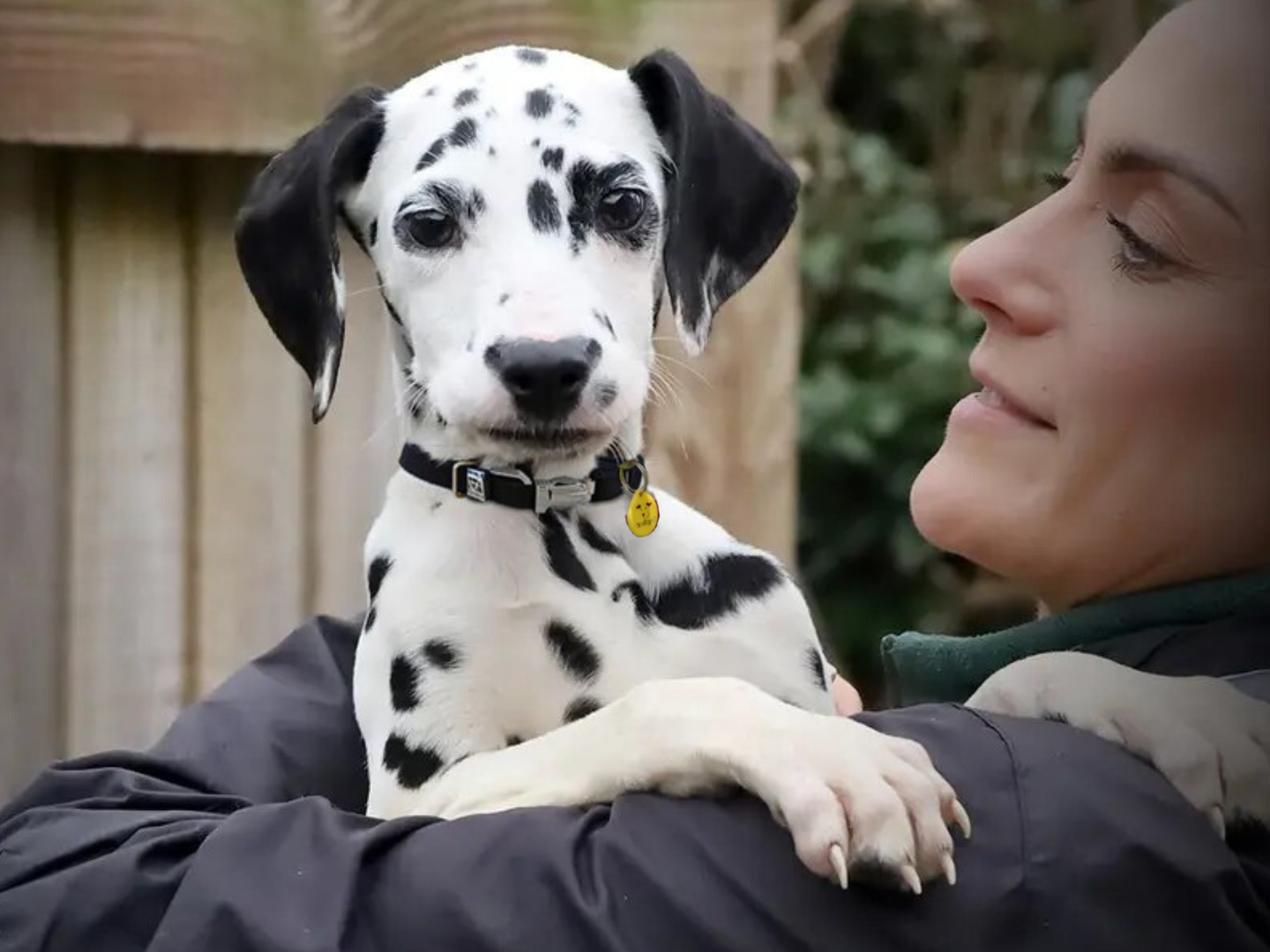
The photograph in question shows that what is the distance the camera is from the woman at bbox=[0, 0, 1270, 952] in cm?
159

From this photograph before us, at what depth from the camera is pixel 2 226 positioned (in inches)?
124

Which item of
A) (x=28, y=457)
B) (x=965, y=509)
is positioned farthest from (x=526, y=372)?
(x=28, y=457)

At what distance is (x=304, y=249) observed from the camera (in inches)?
96.7

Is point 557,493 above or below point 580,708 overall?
above

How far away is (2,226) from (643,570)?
1.34 m

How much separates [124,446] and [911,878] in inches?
78.8

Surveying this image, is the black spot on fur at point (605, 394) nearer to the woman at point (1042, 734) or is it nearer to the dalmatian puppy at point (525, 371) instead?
the dalmatian puppy at point (525, 371)

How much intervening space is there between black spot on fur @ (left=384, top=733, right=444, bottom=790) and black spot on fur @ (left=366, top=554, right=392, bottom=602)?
0.74ft

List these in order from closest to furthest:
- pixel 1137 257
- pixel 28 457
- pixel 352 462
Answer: pixel 1137 257 < pixel 28 457 < pixel 352 462

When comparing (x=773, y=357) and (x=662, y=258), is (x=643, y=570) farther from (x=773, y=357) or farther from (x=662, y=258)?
(x=773, y=357)

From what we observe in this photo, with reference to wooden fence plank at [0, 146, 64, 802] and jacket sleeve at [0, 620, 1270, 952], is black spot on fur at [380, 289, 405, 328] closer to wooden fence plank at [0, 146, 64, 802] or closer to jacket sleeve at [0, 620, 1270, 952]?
jacket sleeve at [0, 620, 1270, 952]

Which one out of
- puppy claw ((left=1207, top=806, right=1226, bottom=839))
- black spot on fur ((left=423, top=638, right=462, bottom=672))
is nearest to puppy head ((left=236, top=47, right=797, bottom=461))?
black spot on fur ((left=423, top=638, right=462, bottom=672))

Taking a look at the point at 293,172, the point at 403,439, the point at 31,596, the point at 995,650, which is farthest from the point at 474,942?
the point at 31,596

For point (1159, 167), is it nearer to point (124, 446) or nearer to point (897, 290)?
point (124, 446)
